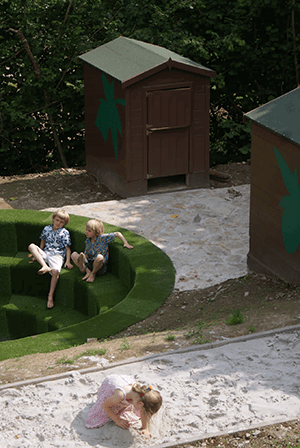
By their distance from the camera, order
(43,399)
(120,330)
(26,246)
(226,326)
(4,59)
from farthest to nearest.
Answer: (4,59)
(26,246)
(120,330)
(226,326)
(43,399)

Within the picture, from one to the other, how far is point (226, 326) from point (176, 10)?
33.8ft

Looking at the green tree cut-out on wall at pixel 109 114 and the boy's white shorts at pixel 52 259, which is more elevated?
the green tree cut-out on wall at pixel 109 114

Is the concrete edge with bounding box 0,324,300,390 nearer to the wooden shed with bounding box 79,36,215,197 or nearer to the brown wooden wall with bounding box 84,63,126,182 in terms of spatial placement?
the wooden shed with bounding box 79,36,215,197

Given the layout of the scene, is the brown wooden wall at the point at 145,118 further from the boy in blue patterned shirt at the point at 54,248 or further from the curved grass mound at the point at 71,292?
the boy in blue patterned shirt at the point at 54,248

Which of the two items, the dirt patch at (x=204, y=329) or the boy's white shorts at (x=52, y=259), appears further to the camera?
the boy's white shorts at (x=52, y=259)

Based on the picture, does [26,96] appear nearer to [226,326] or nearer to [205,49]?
[205,49]

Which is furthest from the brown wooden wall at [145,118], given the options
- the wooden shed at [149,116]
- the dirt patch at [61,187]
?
the dirt patch at [61,187]

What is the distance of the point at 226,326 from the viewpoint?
23.1 ft

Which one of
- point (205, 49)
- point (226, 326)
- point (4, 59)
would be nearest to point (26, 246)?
point (226, 326)

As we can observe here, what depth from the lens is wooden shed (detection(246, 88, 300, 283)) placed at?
7.55 meters

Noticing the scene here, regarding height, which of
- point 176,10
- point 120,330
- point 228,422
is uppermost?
point 176,10

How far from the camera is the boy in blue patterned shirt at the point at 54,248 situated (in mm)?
9648

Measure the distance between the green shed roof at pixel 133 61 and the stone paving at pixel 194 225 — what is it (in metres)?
2.23

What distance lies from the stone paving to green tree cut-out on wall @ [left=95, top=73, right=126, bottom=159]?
1.39 m
